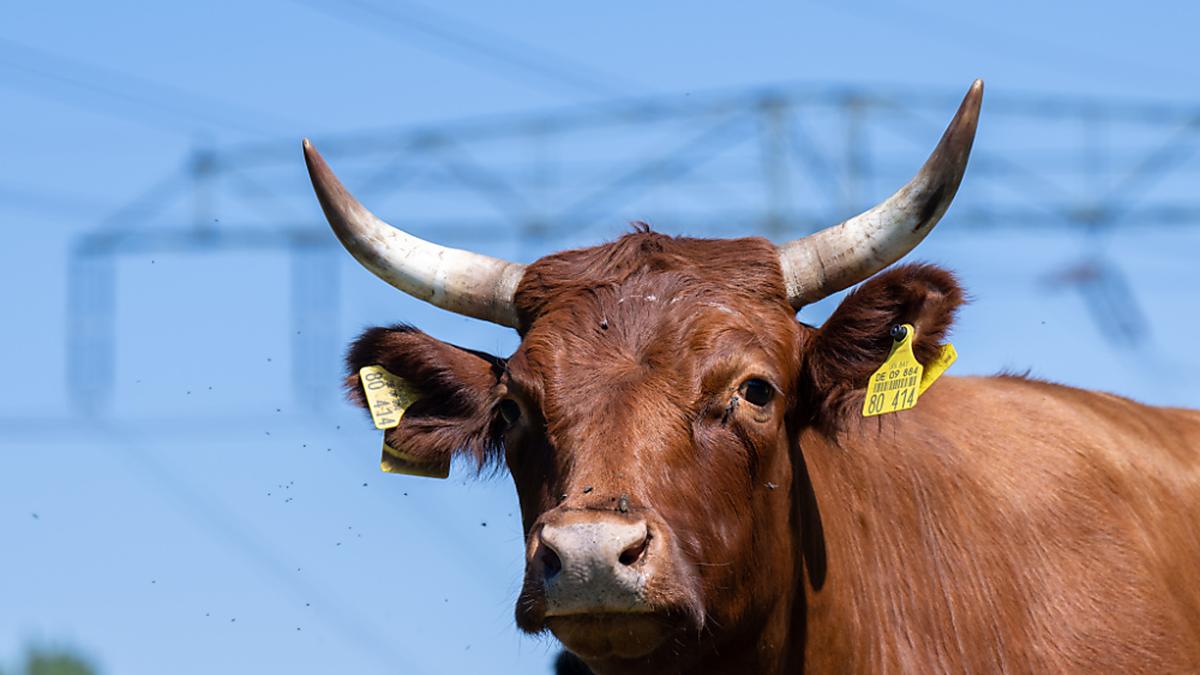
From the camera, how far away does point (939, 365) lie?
7.65m

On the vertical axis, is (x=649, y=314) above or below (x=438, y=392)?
above

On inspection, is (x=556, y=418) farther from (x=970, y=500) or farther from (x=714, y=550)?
(x=970, y=500)

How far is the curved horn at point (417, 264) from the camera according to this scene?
8.08 metres

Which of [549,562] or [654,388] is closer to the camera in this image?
[549,562]

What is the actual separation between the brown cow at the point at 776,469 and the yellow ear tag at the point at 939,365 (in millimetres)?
42

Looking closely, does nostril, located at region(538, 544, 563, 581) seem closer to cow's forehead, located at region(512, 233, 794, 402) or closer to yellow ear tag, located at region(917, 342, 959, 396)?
cow's forehead, located at region(512, 233, 794, 402)

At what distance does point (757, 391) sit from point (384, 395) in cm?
170

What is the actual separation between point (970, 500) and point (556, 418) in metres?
2.18

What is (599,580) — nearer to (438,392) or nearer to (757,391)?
(757,391)

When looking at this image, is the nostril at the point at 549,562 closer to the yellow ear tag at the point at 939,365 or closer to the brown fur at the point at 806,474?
the brown fur at the point at 806,474

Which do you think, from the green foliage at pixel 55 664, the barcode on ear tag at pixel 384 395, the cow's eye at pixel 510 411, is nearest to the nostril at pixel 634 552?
the cow's eye at pixel 510 411

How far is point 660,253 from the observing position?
7734 mm

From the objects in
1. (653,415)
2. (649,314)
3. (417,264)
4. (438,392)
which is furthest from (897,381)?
(417,264)

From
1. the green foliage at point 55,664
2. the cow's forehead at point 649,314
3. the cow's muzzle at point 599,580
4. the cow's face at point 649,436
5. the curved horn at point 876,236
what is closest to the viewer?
the cow's muzzle at point 599,580
